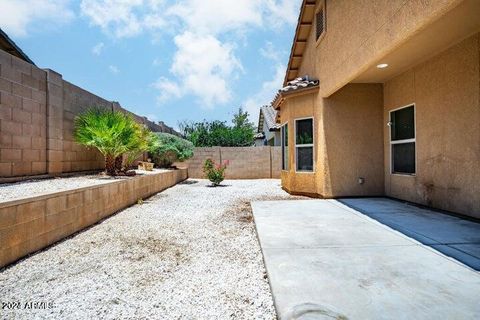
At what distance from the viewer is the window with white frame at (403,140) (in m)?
7.15

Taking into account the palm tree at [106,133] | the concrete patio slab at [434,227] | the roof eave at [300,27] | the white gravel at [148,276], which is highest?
the roof eave at [300,27]

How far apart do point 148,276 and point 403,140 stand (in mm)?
6987

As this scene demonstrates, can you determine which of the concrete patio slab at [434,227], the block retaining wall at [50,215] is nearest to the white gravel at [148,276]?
the block retaining wall at [50,215]

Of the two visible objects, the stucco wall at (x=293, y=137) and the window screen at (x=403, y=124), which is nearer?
the window screen at (x=403, y=124)

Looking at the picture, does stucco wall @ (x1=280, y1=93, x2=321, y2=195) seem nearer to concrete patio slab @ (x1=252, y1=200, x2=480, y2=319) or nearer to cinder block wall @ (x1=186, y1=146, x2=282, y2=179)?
concrete patio slab @ (x1=252, y1=200, x2=480, y2=319)

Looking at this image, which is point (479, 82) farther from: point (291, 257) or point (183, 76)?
point (183, 76)

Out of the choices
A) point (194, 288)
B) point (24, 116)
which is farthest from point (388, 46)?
point (24, 116)

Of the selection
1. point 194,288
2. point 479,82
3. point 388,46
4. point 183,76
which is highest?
point 183,76

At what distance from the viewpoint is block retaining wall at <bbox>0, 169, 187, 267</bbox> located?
364cm

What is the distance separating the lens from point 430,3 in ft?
11.5

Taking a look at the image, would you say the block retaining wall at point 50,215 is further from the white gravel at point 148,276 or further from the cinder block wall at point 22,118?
the cinder block wall at point 22,118

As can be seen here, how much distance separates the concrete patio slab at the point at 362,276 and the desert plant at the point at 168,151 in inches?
381

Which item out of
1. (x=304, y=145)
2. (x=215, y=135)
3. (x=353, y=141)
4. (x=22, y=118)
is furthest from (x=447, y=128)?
(x=215, y=135)

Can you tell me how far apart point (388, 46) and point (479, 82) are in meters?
1.99
